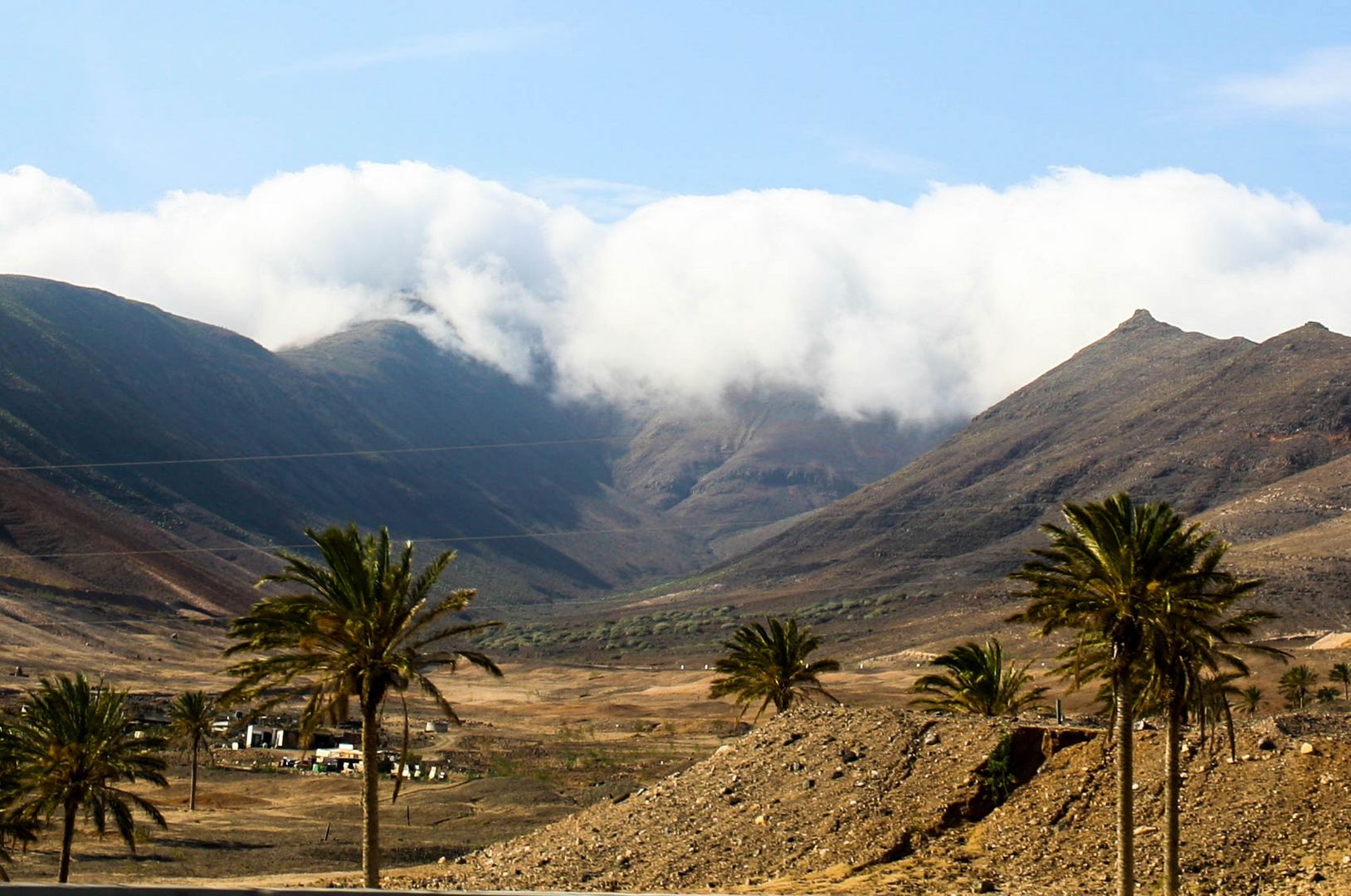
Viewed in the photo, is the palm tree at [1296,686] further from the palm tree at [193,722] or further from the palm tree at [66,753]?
the palm tree at [66,753]

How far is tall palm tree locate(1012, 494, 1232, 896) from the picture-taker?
68.3ft

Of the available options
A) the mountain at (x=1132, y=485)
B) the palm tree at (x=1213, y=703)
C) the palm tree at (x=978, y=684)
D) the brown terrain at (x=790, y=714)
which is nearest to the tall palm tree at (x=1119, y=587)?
the palm tree at (x=1213, y=703)

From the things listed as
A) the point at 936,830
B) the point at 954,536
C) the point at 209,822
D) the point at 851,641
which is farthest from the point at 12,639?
the point at 954,536

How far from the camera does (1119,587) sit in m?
21.0

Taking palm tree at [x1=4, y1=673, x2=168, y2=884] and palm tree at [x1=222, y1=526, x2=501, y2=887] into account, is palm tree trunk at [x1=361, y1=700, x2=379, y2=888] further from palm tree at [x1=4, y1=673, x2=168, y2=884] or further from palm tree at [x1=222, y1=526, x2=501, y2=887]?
palm tree at [x1=4, y1=673, x2=168, y2=884]

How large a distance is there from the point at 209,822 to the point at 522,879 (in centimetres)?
2671

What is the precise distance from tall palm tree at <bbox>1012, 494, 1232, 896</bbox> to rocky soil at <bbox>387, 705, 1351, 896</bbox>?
2.16m

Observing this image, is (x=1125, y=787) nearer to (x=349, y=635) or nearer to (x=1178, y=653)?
(x=1178, y=653)

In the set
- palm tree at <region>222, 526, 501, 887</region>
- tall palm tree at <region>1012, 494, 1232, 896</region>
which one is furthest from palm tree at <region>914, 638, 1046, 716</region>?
palm tree at <region>222, 526, 501, 887</region>

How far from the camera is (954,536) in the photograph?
16512 cm

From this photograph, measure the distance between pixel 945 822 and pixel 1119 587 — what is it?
6076 millimetres

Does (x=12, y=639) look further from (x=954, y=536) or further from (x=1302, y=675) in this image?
(x=954, y=536)

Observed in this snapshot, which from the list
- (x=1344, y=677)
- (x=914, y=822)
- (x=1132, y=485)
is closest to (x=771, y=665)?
(x=914, y=822)

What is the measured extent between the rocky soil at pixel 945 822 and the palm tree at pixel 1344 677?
34.2 meters
